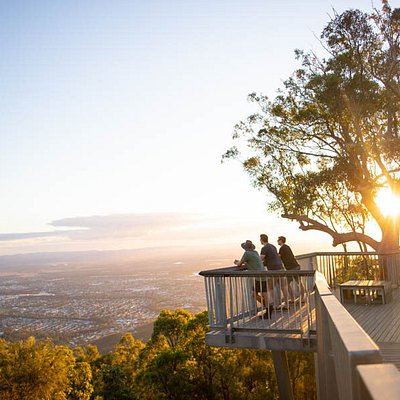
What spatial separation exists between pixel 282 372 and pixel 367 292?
3.00 m

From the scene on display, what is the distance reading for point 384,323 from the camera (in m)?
9.67

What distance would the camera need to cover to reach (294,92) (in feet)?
74.6

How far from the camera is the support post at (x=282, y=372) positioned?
39.9ft

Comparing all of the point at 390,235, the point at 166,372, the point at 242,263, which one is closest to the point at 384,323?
the point at 242,263

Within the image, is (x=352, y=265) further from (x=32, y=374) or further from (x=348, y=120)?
(x=32, y=374)

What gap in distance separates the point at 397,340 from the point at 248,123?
17.7 metres

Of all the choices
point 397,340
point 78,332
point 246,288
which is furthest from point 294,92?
point 78,332

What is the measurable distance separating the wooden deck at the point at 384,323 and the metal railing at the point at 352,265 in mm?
1807

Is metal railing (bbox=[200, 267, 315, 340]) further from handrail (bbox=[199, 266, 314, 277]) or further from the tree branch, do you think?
the tree branch

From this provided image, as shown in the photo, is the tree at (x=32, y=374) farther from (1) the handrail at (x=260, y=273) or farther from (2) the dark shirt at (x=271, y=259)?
(1) the handrail at (x=260, y=273)

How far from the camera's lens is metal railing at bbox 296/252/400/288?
15.9 m

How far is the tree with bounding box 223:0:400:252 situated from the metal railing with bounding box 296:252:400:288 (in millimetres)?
3225

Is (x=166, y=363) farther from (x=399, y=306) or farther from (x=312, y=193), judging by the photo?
(x=399, y=306)

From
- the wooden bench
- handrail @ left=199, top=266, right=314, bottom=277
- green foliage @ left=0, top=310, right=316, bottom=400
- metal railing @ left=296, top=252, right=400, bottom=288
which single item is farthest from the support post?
green foliage @ left=0, top=310, right=316, bottom=400
